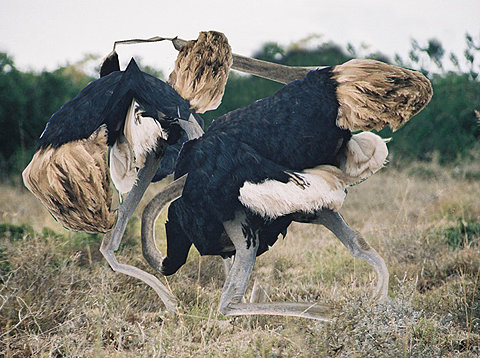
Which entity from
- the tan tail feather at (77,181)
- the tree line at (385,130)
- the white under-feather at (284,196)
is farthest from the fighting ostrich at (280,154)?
the tree line at (385,130)

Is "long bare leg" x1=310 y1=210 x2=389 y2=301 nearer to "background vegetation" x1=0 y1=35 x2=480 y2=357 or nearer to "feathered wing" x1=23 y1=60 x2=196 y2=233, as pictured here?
"background vegetation" x1=0 y1=35 x2=480 y2=357

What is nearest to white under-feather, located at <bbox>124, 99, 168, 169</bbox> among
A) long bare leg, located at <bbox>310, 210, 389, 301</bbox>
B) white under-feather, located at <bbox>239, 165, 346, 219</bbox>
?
white under-feather, located at <bbox>239, 165, 346, 219</bbox>

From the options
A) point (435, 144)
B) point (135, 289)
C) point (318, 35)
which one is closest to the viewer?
point (135, 289)

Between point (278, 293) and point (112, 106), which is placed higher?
point (112, 106)

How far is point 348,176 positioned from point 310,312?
2.24ft

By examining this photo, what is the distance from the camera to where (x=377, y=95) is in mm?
2379

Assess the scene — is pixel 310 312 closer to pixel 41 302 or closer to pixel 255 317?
pixel 255 317

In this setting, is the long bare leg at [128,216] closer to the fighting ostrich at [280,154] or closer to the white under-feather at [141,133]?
the fighting ostrich at [280,154]

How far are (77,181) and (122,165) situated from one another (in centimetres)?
32

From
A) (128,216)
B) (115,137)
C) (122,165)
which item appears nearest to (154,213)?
(128,216)

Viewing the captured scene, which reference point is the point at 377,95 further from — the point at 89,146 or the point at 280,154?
the point at 89,146

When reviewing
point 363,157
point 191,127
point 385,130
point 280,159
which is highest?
point 191,127

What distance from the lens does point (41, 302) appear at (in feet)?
9.64

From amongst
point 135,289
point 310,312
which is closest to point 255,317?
point 310,312
